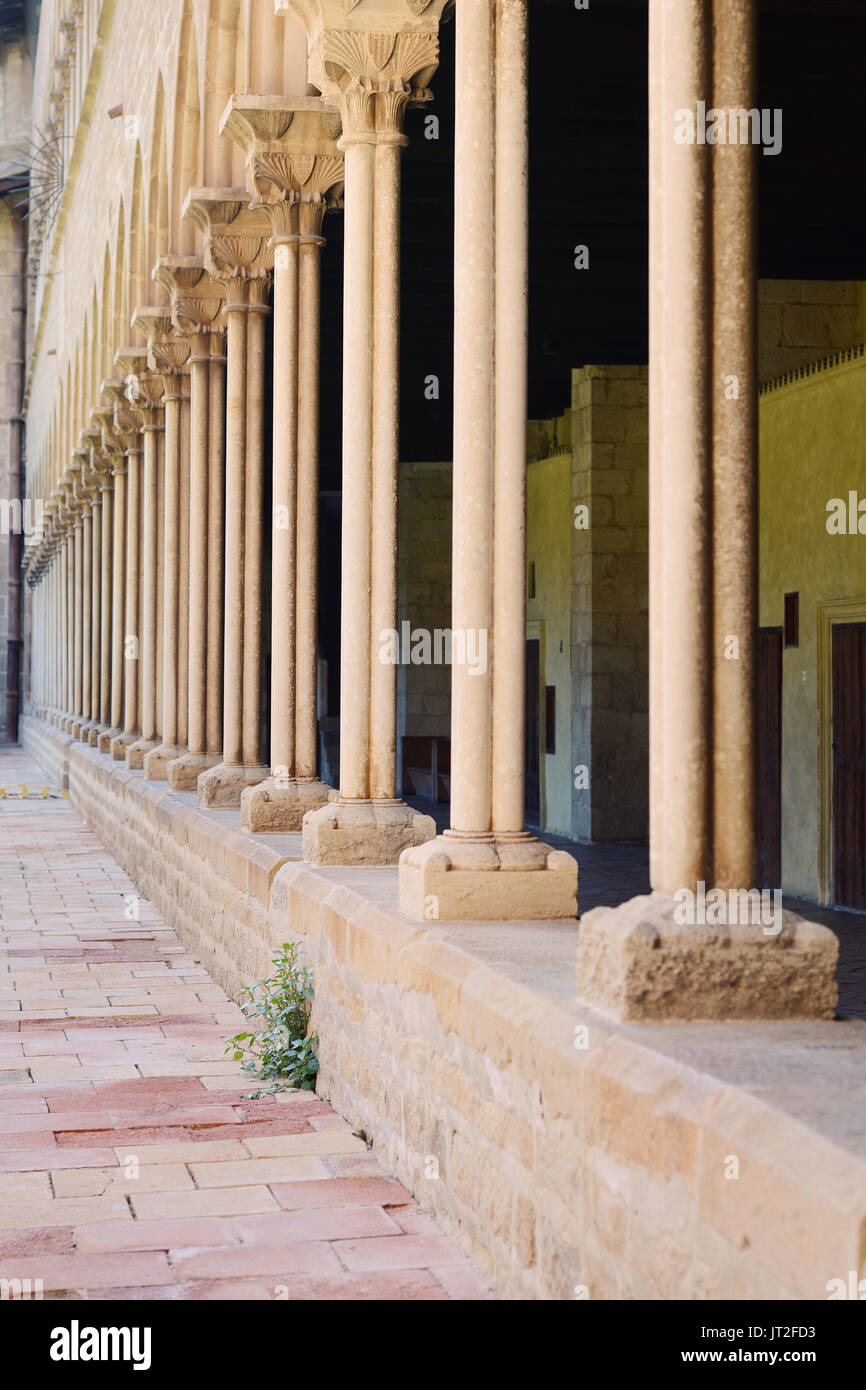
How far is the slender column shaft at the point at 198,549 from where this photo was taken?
10.8m

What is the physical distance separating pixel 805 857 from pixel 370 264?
573 centimetres

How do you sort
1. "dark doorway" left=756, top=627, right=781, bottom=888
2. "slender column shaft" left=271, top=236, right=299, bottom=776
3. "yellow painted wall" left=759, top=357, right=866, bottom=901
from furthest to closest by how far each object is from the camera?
"dark doorway" left=756, top=627, right=781, bottom=888 → "yellow painted wall" left=759, top=357, right=866, bottom=901 → "slender column shaft" left=271, top=236, right=299, bottom=776

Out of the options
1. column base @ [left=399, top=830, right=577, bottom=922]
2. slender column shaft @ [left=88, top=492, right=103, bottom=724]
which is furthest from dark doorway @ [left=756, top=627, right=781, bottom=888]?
slender column shaft @ [left=88, top=492, right=103, bottom=724]

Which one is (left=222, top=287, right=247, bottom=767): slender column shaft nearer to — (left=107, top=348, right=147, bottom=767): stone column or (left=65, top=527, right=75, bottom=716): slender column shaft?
(left=107, top=348, right=147, bottom=767): stone column

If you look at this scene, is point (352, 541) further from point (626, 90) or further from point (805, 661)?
point (805, 661)

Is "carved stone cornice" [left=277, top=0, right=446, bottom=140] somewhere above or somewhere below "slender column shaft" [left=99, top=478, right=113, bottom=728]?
above

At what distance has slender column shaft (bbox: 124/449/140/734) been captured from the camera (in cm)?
1569

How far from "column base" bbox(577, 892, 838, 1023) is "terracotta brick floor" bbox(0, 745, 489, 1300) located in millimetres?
910

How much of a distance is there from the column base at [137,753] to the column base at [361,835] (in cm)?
786

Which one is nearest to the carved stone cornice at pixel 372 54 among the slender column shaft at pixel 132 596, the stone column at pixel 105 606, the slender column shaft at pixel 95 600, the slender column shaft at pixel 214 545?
the slender column shaft at pixel 214 545

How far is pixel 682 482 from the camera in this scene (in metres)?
3.46

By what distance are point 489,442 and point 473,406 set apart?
0.11 metres

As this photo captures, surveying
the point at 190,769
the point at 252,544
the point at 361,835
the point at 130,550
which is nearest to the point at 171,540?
the point at 190,769
